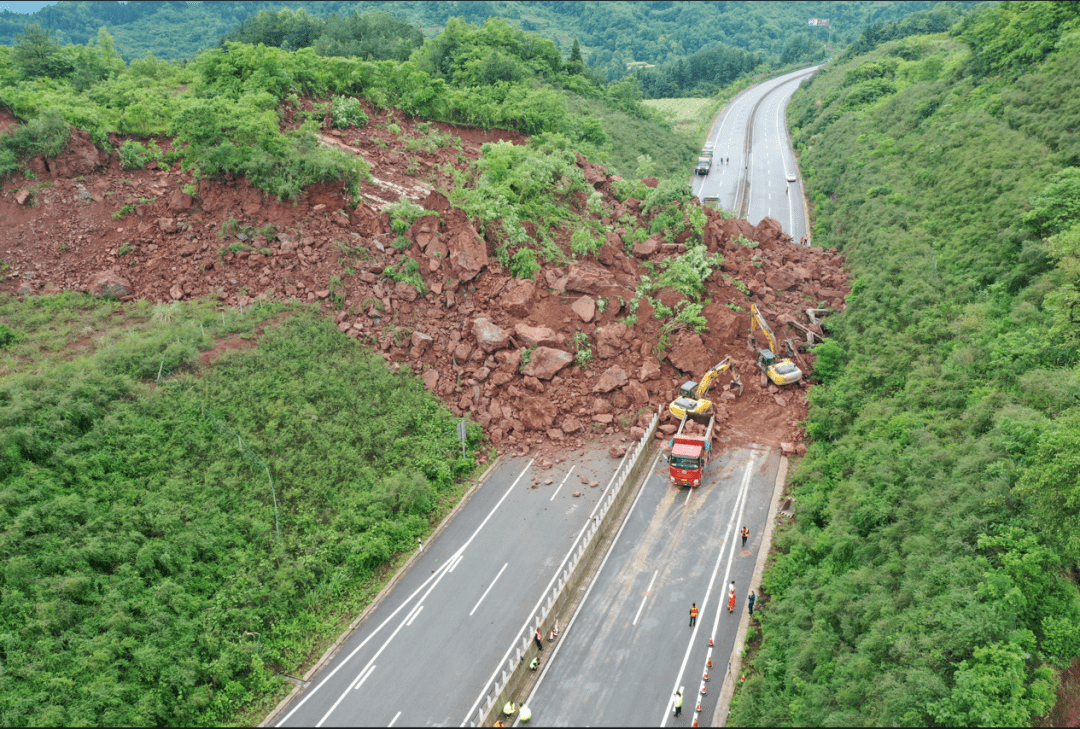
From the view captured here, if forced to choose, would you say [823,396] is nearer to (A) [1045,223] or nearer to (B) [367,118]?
(A) [1045,223]

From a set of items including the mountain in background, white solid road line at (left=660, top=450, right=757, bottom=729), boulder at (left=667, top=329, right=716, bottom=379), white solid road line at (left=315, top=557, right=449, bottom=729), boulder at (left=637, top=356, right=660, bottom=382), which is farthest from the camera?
the mountain in background

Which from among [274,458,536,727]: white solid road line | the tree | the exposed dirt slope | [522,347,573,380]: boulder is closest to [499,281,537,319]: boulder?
the exposed dirt slope

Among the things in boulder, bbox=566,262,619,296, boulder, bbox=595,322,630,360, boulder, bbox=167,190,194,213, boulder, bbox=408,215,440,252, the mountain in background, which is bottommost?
boulder, bbox=595,322,630,360

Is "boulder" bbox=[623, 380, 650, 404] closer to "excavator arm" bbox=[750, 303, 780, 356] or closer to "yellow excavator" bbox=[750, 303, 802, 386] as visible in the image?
"yellow excavator" bbox=[750, 303, 802, 386]

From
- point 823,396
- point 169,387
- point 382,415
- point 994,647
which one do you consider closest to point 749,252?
point 823,396

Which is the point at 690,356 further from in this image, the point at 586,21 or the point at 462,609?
the point at 586,21

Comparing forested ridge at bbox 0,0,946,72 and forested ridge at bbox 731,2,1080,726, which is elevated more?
forested ridge at bbox 0,0,946,72
